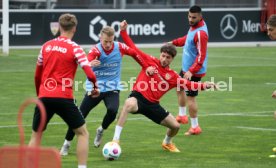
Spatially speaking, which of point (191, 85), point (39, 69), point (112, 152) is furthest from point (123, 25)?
point (39, 69)

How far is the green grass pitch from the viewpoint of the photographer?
1353 cm

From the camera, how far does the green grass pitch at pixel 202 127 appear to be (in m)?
A: 13.5

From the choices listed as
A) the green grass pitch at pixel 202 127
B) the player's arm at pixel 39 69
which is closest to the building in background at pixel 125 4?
the green grass pitch at pixel 202 127

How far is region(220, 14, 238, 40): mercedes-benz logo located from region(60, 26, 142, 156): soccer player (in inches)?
1011

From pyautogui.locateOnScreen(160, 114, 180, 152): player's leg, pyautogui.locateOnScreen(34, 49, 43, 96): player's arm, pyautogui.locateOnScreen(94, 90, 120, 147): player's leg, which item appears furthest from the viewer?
pyautogui.locateOnScreen(94, 90, 120, 147): player's leg

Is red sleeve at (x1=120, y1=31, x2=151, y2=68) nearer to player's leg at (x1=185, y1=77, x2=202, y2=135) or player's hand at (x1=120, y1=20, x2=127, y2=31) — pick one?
player's hand at (x1=120, y1=20, x2=127, y2=31)

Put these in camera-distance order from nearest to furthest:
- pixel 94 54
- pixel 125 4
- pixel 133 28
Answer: pixel 94 54 < pixel 133 28 < pixel 125 4

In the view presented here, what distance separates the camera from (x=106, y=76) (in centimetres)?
1502

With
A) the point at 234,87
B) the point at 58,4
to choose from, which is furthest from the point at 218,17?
the point at 234,87

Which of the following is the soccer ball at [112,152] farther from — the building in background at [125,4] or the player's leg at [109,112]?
the building in background at [125,4]

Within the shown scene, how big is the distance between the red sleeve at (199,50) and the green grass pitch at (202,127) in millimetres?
1218

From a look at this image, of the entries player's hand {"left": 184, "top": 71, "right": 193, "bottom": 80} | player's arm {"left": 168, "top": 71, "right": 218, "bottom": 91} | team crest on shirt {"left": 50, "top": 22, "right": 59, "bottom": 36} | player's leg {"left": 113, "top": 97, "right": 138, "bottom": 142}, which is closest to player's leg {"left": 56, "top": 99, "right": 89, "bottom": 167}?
player's leg {"left": 113, "top": 97, "right": 138, "bottom": 142}

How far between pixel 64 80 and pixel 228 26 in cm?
2921

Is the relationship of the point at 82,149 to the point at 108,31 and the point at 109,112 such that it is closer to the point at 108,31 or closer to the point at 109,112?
the point at 109,112
